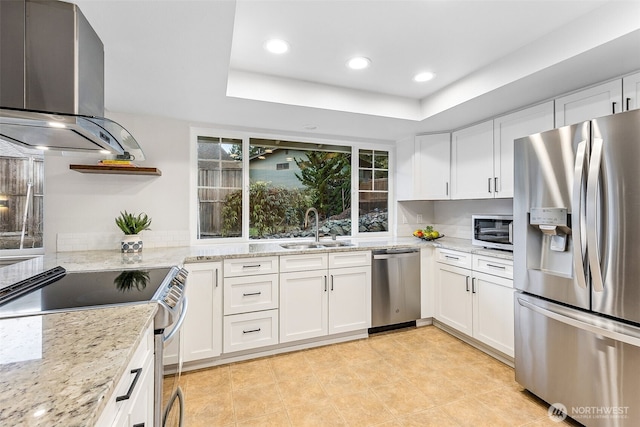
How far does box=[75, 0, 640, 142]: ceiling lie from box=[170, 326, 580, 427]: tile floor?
2.13m

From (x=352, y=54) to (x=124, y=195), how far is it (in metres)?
2.25

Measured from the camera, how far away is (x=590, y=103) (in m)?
2.00

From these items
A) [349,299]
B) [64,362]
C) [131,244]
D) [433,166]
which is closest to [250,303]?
[349,299]

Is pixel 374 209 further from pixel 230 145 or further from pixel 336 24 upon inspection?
pixel 336 24

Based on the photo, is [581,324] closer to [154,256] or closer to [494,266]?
[494,266]

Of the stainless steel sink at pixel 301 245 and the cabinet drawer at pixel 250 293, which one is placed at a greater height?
the stainless steel sink at pixel 301 245

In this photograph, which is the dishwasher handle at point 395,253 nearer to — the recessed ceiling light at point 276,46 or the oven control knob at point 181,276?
the oven control knob at point 181,276

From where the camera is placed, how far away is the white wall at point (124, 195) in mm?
2457

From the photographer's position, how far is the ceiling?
152cm

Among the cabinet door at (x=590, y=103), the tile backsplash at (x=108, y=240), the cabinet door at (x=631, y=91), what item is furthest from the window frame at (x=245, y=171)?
the cabinet door at (x=631, y=91)

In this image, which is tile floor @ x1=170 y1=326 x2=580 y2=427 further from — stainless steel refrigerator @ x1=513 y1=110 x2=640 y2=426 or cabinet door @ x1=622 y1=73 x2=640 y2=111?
cabinet door @ x1=622 y1=73 x2=640 y2=111

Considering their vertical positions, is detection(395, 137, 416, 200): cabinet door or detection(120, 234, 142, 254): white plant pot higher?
detection(395, 137, 416, 200): cabinet door

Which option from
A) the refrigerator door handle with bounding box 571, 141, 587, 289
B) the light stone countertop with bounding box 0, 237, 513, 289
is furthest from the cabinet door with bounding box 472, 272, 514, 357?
the refrigerator door handle with bounding box 571, 141, 587, 289

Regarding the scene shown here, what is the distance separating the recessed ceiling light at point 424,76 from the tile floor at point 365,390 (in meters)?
2.33
